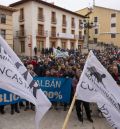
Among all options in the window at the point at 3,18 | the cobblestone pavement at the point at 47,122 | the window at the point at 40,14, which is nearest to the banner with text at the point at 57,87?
the cobblestone pavement at the point at 47,122

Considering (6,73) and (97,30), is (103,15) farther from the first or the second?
(6,73)

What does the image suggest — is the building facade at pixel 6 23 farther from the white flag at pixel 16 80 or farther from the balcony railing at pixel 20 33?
the white flag at pixel 16 80

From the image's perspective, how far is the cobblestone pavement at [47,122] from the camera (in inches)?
325

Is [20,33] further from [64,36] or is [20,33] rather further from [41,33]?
[64,36]

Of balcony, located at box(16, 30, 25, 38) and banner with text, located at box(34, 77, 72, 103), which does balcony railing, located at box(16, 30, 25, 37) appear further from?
banner with text, located at box(34, 77, 72, 103)

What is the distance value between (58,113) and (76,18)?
137 ft

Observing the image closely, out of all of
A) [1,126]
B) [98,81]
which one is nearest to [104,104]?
[98,81]

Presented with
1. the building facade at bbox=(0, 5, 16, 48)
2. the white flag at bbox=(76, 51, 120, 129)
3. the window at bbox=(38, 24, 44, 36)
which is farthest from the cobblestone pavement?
the window at bbox=(38, 24, 44, 36)

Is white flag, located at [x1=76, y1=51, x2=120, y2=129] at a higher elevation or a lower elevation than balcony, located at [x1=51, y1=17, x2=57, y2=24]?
lower

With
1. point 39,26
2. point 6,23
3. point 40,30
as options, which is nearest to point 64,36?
point 40,30

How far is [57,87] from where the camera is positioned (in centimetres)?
991

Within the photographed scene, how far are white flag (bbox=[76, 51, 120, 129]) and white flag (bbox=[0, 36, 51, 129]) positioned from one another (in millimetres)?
724

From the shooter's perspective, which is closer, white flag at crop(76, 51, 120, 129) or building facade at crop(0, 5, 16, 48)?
white flag at crop(76, 51, 120, 129)

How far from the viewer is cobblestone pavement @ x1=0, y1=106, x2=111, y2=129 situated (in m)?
8.26
